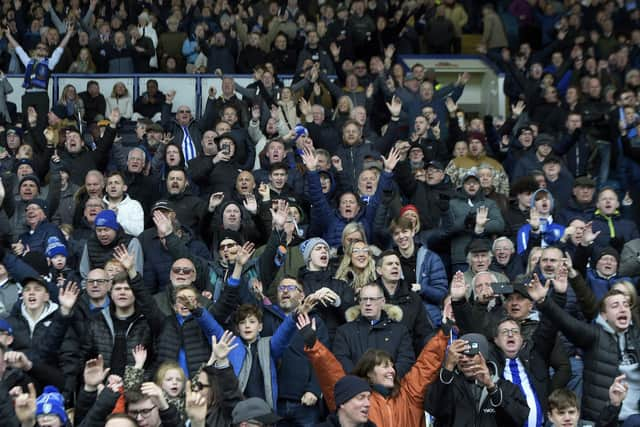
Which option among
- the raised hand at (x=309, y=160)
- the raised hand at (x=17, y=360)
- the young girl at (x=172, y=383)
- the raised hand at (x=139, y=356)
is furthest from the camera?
the raised hand at (x=309, y=160)

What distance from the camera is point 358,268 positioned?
9539 mm

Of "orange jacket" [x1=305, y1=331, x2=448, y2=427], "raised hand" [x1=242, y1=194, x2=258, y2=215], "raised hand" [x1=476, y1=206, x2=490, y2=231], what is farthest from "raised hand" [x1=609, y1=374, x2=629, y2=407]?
"raised hand" [x1=242, y1=194, x2=258, y2=215]

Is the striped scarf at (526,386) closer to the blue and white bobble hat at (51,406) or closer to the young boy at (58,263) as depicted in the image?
the blue and white bobble hat at (51,406)

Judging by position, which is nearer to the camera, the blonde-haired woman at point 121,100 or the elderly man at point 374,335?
the elderly man at point 374,335

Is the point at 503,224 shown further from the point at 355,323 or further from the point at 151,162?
the point at 151,162

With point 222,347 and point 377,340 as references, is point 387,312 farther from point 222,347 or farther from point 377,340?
point 222,347

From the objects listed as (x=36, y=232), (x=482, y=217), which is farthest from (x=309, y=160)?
(x=36, y=232)

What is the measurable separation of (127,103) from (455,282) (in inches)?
418

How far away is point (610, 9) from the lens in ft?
64.5

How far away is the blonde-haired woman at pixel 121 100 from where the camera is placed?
17.7m

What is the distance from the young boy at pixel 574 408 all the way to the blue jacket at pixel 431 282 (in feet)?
8.66

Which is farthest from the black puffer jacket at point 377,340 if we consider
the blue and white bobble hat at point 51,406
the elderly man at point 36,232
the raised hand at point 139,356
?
the elderly man at point 36,232

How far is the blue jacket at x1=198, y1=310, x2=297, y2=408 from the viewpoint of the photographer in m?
8.20

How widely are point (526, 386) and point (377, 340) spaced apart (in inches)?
44.1
